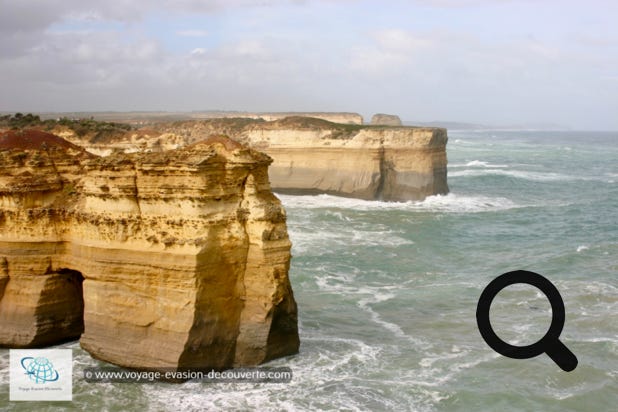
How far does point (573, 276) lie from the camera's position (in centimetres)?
2095

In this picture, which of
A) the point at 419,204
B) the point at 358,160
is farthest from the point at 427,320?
the point at 358,160

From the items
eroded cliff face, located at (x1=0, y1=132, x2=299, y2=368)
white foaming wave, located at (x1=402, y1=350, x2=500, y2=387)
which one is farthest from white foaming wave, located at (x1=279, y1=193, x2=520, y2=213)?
eroded cliff face, located at (x1=0, y1=132, x2=299, y2=368)

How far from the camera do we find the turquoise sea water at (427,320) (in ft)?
37.0

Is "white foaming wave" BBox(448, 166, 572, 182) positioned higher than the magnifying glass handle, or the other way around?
the magnifying glass handle

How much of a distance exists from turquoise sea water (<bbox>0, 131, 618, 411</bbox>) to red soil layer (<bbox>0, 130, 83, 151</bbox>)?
13.3 feet

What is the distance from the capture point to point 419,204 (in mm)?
40594

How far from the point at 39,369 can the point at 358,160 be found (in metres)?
33.2

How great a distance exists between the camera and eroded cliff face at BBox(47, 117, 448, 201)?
42844mm

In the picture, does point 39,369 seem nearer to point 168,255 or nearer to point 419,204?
point 168,255

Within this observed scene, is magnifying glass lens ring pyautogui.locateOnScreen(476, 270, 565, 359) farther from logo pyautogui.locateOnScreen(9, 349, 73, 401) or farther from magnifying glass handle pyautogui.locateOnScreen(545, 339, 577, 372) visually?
logo pyautogui.locateOnScreen(9, 349, 73, 401)

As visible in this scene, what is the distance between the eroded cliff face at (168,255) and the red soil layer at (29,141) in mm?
536

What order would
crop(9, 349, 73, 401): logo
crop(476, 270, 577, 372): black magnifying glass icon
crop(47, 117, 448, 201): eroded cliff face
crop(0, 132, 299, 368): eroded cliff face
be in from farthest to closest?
crop(47, 117, 448, 201): eroded cliff face, crop(0, 132, 299, 368): eroded cliff face, crop(9, 349, 73, 401): logo, crop(476, 270, 577, 372): black magnifying glass icon

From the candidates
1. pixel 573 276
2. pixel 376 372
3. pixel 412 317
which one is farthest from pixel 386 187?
pixel 376 372

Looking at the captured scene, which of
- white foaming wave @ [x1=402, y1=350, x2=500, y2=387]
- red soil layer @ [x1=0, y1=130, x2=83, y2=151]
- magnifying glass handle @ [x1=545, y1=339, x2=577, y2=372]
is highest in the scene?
red soil layer @ [x1=0, y1=130, x2=83, y2=151]
